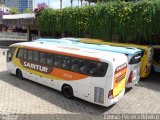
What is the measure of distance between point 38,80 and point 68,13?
35.3 feet

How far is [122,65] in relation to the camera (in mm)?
10562

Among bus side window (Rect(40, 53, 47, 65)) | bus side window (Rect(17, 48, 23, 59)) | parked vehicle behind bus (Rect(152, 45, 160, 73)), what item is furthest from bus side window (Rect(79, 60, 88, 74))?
parked vehicle behind bus (Rect(152, 45, 160, 73))

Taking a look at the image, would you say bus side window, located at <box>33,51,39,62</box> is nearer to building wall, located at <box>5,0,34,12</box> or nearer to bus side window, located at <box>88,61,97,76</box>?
bus side window, located at <box>88,61,97,76</box>

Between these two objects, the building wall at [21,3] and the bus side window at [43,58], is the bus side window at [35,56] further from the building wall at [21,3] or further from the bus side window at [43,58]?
the building wall at [21,3]

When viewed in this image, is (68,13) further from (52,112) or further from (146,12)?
(52,112)

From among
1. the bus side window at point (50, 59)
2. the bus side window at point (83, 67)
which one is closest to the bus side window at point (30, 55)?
the bus side window at point (50, 59)

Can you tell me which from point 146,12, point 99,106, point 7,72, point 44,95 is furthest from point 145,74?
point 7,72

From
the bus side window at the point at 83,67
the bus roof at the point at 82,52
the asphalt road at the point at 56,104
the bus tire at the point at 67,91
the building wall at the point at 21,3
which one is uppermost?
the building wall at the point at 21,3

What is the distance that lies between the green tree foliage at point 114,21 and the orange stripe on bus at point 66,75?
7.39 meters

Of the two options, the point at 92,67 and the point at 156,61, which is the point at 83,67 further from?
the point at 156,61

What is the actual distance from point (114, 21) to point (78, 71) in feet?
27.1

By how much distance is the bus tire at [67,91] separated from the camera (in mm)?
11484

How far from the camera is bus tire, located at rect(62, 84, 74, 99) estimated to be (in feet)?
37.7

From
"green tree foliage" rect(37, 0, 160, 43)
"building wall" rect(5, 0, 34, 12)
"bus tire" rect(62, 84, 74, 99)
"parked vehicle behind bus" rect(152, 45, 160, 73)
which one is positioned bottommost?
"bus tire" rect(62, 84, 74, 99)
